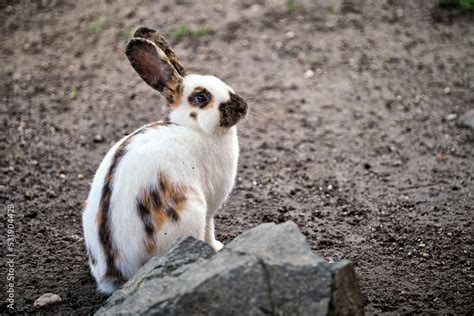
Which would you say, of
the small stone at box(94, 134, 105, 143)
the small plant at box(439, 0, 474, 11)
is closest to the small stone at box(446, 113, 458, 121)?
the small plant at box(439, 0, 474, 11)

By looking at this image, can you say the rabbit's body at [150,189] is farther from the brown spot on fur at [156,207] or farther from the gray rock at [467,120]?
the gray rock at [467,120]

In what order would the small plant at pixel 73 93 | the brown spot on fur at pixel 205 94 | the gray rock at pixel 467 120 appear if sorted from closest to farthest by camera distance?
the brown spot on fur at pixel 205 94, the gray rock at pixel 467 120, the small plant at pixel 73 93

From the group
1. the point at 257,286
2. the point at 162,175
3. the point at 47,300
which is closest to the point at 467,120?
the point at 162,175

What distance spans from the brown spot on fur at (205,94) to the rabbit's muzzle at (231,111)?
77 mm

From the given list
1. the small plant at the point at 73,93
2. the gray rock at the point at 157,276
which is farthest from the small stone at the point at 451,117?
the small plant at the point at 73,93

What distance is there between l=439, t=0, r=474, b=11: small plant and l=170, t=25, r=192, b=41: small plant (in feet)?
10.7

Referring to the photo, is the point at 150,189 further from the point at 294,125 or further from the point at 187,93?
the point at 294,125

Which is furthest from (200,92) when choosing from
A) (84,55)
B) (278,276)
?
(84,55)

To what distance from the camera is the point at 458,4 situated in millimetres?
8500

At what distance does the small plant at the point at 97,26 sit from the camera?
8.45 m

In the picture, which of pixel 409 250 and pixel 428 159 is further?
pixel 428 159

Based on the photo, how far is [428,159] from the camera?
20.5ft

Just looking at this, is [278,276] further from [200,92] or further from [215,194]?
[200,92]

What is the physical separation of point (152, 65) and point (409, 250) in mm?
2313
